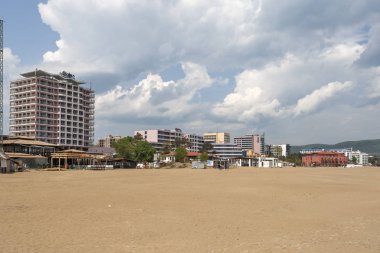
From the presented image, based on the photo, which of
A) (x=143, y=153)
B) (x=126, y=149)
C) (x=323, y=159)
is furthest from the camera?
(x=323, y=159)

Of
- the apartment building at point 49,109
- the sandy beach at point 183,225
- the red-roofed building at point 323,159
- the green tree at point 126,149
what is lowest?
the red-roofed building at point 323,159

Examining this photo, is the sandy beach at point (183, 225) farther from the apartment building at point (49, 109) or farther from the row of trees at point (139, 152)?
the apartment building at point (49, 109)

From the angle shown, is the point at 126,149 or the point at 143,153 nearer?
the point at 143,153

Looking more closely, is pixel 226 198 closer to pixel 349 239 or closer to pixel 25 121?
pixel 349 239

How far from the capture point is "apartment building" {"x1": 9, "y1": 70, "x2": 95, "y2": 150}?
11288cm

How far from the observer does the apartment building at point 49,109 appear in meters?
113

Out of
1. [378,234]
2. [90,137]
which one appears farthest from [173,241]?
[90,137]

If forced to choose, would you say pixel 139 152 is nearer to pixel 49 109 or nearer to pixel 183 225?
pixel 49 109

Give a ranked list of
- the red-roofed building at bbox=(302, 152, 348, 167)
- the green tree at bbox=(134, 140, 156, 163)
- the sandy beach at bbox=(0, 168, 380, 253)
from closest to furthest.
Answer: the sandy beach at bbox=(0, 168, 380, 253)
the green tree at bbox=(134, 140, 156, 163)
the red-roofed building at bbox=(302, 152, 348, 167)

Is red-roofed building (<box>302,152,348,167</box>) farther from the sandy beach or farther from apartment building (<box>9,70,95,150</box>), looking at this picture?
the sandy beach

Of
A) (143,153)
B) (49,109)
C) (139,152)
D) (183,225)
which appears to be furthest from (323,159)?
(183,225)


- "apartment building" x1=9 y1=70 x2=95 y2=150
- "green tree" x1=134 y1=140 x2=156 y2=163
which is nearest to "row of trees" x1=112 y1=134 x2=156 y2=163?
A: "green tree" x1=134 y1=140 x2=156 y2=163

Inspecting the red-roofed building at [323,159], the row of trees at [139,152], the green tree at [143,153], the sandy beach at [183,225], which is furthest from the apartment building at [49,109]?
the red-roofed building at [323,159]

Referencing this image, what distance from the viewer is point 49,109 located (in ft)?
382
